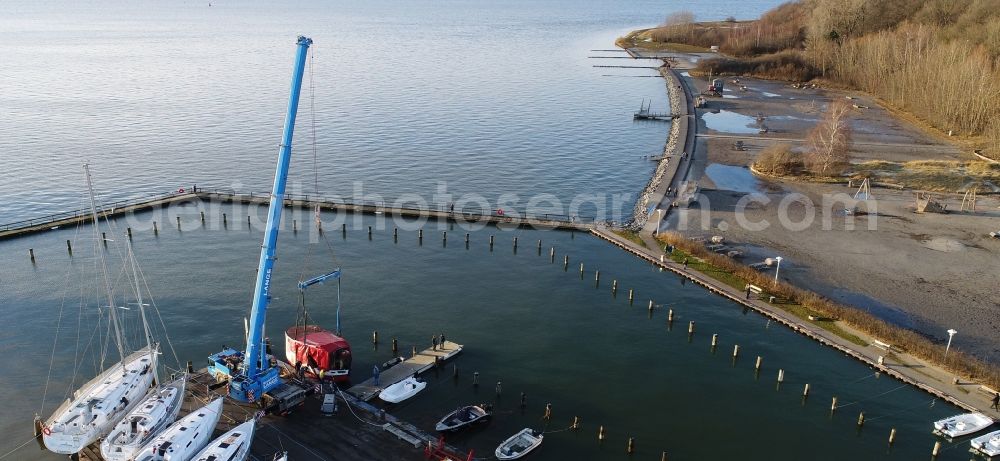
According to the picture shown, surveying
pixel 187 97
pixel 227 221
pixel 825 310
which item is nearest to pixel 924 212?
pixel 825 310

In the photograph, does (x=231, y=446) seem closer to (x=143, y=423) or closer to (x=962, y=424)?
(x=143, y=423)

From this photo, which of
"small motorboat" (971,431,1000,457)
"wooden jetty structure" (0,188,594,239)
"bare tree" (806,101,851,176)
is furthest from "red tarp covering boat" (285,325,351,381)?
"bare tree" (806,101,851,176)

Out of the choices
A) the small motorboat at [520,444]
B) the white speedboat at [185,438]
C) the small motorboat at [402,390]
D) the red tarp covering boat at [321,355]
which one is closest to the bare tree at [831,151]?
the small motorboat at [520,444]

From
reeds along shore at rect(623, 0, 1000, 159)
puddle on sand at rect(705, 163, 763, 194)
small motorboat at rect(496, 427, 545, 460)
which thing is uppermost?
reeds along shore at rect(623, 0, 1000, 159)

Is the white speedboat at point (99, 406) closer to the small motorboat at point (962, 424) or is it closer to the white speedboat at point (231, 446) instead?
the white speedboat at point (231, 446)

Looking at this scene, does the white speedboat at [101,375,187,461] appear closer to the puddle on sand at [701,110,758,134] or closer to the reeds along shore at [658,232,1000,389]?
the reeds along shore at [658,232,1000,389]

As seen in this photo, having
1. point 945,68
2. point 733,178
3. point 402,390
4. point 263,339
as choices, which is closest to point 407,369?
point 402,390
